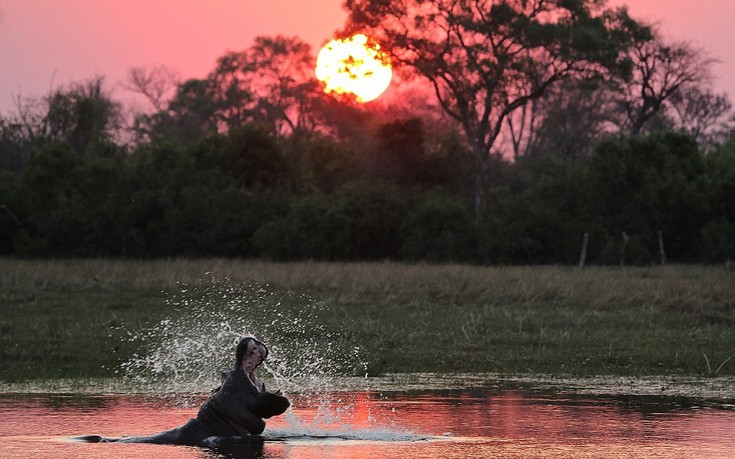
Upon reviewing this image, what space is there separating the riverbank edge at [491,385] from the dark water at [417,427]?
590 mm

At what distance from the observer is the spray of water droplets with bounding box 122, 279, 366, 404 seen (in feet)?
49.1

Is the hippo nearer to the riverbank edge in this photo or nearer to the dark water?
the dark water

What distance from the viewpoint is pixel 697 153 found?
153 feet

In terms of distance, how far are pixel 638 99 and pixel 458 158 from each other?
14643 mm

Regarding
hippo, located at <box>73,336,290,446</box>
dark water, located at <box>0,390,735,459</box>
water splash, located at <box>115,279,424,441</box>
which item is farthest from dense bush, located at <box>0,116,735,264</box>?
hippo, located at <box>73,336,290,446</box>

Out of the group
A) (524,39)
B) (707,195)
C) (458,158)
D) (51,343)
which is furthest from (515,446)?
(458,158)

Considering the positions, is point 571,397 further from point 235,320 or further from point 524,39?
point 524,39

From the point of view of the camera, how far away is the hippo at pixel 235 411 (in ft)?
32.6

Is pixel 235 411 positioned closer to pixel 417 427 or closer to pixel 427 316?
pixel 417 427

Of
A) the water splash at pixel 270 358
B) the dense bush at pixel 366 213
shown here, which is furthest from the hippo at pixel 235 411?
the dense bush at pixel 366 213

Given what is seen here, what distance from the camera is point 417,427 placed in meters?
11.2

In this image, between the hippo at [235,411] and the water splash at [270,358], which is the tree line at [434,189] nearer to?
the water splash at [270,358]

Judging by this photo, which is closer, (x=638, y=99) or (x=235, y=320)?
(x=235, y=320)

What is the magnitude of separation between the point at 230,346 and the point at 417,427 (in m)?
4.31
